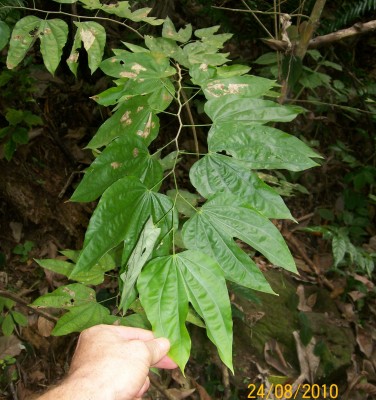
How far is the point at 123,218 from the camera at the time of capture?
83cm

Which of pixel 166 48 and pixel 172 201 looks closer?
pixel 172 201

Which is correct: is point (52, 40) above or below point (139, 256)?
above

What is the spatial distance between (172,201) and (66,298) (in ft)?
1.60

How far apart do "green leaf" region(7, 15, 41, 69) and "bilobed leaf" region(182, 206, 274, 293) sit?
69 cm

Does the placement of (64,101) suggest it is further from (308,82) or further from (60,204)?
(308,82)

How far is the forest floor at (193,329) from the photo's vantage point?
1920mm

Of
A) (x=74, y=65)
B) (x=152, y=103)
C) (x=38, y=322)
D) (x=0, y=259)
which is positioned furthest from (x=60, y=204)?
(x=152, y=103)

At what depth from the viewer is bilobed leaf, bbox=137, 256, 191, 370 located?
0.73 meters

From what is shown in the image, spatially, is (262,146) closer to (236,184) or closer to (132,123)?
(236,184)

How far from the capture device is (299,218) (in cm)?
285

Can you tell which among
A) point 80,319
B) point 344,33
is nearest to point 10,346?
point 80,319

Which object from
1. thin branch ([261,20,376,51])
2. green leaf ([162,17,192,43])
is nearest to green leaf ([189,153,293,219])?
green leaf ([162,17,192,43])

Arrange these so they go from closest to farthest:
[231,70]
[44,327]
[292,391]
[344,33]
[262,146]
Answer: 1. [262,146]
2. [231,70]
3. [344,33]
4. [292,391]
5. [44,327]

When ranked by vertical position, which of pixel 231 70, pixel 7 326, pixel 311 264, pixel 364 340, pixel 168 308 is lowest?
pixel 364 340
